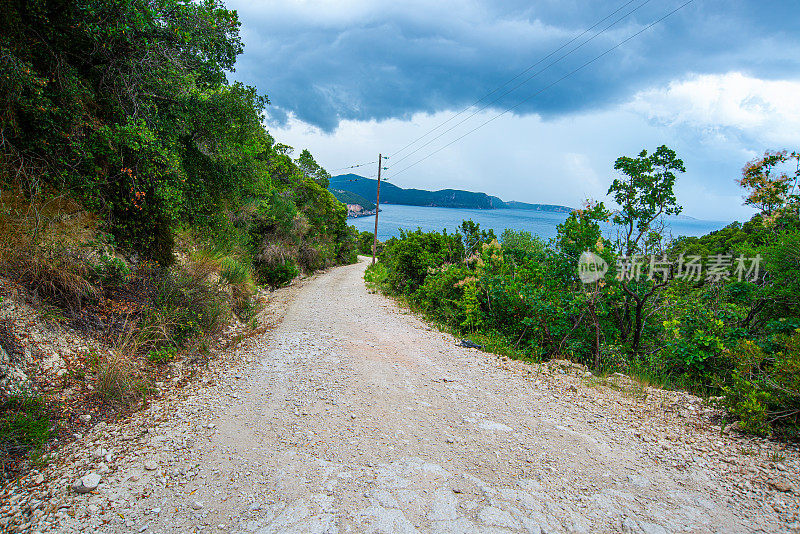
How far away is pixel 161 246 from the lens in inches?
278

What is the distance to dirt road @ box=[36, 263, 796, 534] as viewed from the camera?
109 inches

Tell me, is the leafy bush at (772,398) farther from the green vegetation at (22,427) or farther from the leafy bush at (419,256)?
the leafy bush at (419,256)

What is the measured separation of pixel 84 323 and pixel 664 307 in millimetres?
9532

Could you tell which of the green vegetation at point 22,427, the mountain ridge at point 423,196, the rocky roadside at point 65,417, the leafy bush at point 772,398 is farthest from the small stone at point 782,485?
the mountain ridge at point 423,196

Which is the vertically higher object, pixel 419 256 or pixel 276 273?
pixel 419 256

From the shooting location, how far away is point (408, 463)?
3455 mm

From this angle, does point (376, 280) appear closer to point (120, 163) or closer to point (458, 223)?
point (120, 163)

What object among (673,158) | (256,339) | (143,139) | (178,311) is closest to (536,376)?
(673,158)

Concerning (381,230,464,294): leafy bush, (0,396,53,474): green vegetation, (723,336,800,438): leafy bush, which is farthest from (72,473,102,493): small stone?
(381,230,464,294): leafy bush

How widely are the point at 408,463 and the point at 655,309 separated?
5872 mm

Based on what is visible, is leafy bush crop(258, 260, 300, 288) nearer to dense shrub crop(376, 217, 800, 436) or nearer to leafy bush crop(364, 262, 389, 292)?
leafy bush crop(364, 262, 389, 292)

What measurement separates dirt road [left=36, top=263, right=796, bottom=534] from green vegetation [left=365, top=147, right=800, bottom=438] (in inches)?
41.6

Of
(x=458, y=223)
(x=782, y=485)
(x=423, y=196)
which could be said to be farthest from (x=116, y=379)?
(x=423, y=196)

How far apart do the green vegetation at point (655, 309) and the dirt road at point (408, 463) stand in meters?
1.06
